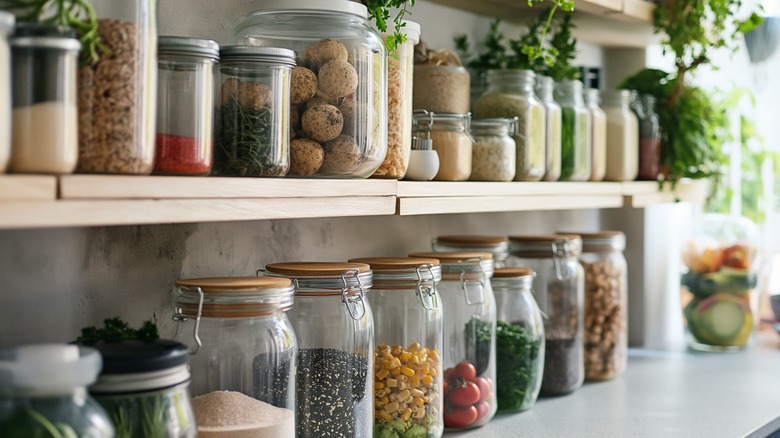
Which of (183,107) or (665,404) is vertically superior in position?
(183,107)

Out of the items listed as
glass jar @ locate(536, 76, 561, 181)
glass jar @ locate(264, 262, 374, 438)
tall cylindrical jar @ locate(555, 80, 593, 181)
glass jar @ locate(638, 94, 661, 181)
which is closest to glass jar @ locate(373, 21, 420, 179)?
glass jar @ locate(264, 262, 374, 438)

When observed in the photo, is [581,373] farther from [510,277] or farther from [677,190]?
[677,190]

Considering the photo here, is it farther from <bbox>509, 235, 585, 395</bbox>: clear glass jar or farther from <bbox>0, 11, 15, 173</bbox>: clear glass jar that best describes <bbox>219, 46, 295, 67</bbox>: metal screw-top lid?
<bbox>509, 235, 585, 395</bbox>: clear glass jar

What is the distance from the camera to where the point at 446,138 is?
5.22ft

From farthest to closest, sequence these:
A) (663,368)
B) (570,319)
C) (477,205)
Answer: (663,368), (570,319), (477,205)

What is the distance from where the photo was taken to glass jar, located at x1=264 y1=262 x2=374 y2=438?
4.31ft

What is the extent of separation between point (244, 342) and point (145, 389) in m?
0.23

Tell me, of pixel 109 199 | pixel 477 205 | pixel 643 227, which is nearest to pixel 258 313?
pixel 109 199

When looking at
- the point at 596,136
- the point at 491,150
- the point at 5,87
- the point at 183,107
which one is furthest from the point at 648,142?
the point at 5,87

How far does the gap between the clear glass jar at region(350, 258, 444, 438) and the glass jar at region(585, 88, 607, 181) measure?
0.63 meters

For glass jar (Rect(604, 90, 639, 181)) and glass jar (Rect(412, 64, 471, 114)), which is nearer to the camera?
glass jar (Rect(412, 64, 471, 114))

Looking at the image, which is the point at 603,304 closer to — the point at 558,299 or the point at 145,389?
the point at 558,299

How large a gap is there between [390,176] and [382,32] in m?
0.22

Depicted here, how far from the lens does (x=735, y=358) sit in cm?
Answer: 242
